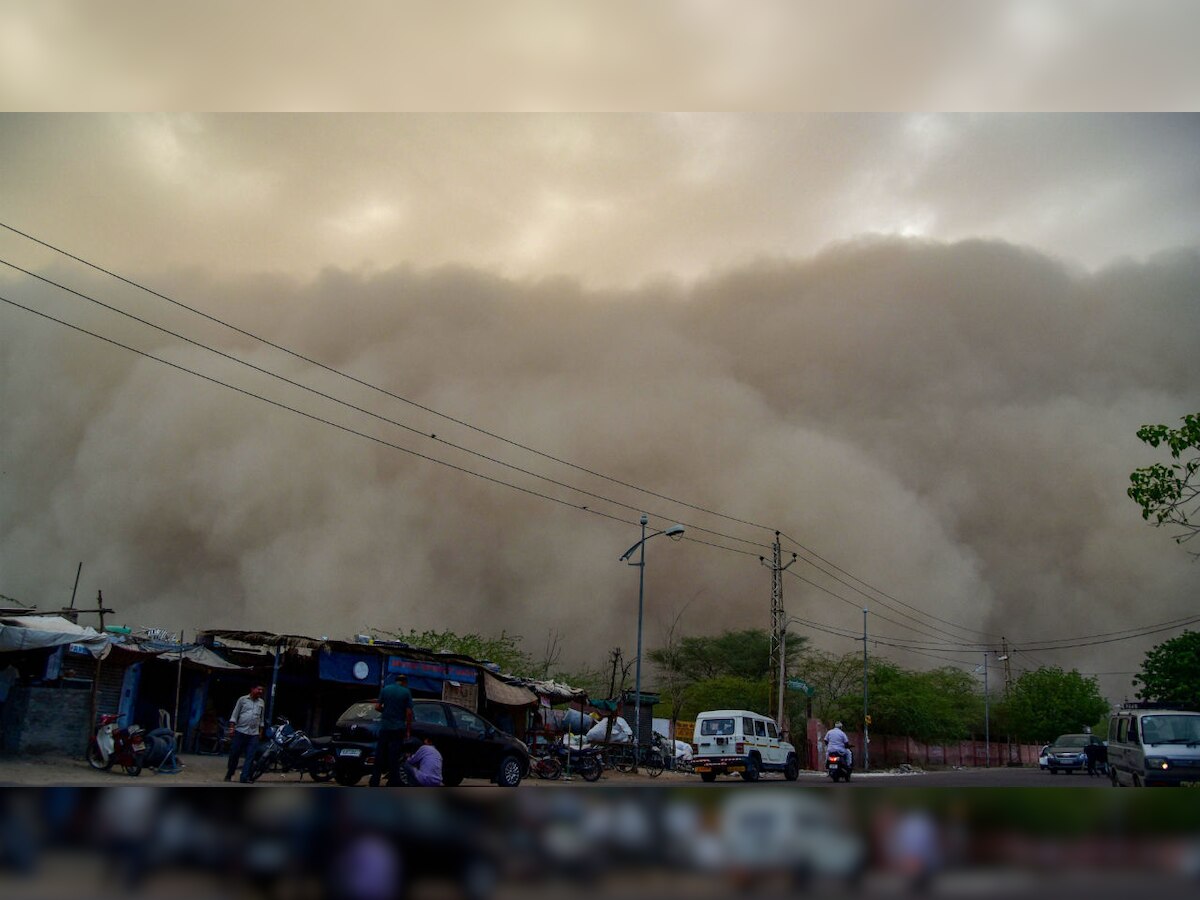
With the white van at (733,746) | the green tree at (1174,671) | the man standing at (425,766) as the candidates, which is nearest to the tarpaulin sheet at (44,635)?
the man standing at (425,766)

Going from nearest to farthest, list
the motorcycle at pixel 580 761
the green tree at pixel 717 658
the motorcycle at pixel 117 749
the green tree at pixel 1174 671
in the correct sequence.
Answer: the motorcycle at pixel 117 749, the motorcycle at pixel 580 761, the green tree at pixel 1174 671, the green tree at pixel 717 658

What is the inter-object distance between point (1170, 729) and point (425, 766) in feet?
38.7

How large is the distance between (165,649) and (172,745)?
3.03m

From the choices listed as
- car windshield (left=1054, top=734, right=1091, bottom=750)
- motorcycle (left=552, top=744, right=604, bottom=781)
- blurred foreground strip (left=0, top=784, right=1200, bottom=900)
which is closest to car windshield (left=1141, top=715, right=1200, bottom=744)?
motorcycle (left=552, top=744, right=604, bottom=781)

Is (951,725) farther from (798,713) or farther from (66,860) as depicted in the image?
(66,860)

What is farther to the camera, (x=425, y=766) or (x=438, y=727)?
(x=438, y=727)

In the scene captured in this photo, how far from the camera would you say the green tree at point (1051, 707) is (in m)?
64.9

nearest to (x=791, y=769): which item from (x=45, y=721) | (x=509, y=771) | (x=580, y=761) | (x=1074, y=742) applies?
(x=580, y=761)

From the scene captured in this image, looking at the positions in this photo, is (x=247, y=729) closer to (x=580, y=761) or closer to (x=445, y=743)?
(x=445, y=743)

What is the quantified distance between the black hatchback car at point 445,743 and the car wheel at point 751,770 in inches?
378

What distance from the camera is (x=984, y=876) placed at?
1575 mm

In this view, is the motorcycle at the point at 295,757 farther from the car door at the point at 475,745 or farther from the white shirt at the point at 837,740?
the white shirt at the point at 837,740

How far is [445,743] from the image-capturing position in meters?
12.7

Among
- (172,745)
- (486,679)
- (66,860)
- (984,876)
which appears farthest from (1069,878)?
(486,679)
